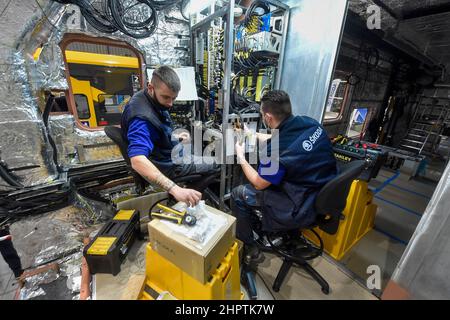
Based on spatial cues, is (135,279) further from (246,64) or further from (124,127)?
(246,64)

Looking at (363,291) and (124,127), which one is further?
(363,291)

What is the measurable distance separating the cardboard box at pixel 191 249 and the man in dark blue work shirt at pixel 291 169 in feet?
1.12

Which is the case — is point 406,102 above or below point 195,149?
above

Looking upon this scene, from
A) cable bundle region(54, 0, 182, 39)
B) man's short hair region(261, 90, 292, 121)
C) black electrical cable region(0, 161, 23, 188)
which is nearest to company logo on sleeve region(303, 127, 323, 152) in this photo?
man's short hair region(261, 90, 292, 121)

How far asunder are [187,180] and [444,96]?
331 inches

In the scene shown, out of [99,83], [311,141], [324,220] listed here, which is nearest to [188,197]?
[311,141]

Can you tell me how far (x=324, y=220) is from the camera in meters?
1.39

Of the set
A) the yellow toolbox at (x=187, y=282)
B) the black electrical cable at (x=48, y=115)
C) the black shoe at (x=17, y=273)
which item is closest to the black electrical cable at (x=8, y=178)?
the black electrical cable at (x=48, y=115)

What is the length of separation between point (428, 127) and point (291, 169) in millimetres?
7453

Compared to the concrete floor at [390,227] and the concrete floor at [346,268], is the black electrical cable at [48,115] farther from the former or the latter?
the concrete floor at [390,227]

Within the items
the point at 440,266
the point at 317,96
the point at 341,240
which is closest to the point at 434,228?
the point at 440,266

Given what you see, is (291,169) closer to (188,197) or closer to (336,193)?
(336,193)

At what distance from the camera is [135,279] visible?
4.57ft

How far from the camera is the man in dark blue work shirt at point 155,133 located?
123 centimetres
